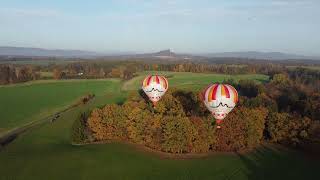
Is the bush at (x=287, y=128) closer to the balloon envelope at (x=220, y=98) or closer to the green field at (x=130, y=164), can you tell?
the green field at (x=130, y=164)

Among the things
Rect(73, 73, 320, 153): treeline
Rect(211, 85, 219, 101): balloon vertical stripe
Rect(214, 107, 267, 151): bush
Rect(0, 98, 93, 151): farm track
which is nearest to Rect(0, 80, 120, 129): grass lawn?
Rect(0, 98, 93, 151): farm track

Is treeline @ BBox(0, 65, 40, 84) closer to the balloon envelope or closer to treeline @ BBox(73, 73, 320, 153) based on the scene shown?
treeline @ BBox(73, 73, 320, 153)

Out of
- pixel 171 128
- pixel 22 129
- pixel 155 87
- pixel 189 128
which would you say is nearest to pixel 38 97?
pixel 22 129

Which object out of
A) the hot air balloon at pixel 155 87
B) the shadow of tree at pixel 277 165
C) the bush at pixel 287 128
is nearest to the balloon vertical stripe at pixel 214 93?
the shadow of tree at pixel 277 165

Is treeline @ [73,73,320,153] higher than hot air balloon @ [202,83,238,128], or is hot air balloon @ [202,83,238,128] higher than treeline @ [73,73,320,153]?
hot air balloon @ [202,83,238,128]

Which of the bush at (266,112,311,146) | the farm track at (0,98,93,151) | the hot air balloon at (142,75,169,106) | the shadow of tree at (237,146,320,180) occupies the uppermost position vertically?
the hot air balloon at (142,75,169,106)

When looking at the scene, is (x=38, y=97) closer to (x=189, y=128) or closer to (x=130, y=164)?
(x=130, y=164)
